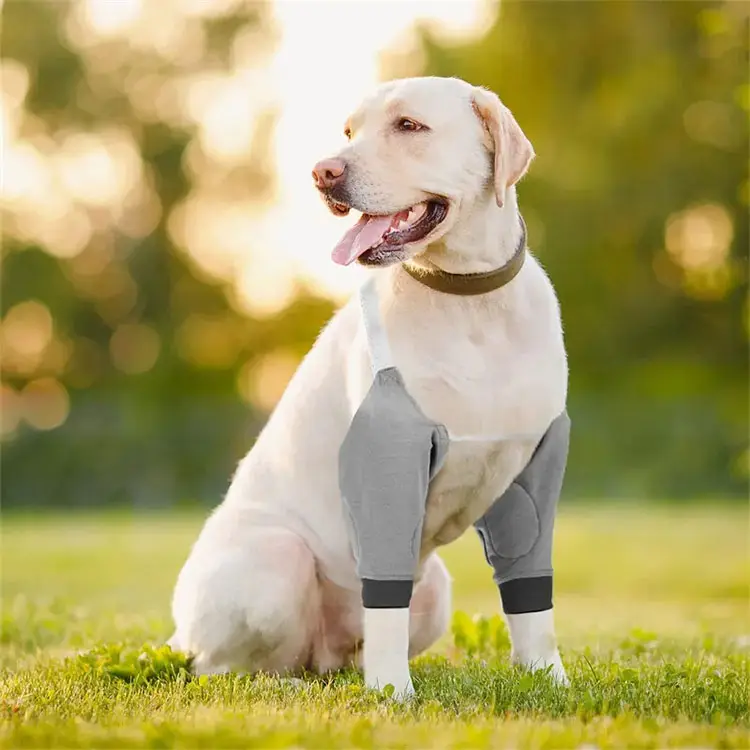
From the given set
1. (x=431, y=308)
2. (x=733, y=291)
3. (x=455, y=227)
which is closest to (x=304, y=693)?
(x=431, y=308)

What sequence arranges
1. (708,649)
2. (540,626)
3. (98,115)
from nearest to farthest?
(540,626) → (708,649) → (98,115)

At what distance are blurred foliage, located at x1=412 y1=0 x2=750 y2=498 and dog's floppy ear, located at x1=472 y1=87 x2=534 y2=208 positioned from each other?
69.2 feet

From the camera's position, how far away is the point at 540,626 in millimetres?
4574

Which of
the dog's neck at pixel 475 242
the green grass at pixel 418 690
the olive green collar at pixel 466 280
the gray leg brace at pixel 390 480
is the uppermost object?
the dog's neck at pixel 475 242

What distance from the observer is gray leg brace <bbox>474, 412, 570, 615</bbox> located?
4414 millimetres

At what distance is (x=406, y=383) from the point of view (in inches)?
163

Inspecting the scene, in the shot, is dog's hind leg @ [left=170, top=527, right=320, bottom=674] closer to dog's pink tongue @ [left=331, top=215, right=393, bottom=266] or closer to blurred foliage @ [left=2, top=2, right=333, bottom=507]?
dog's pink tongue @ [left=331, top=215, right=393, bottom=266]

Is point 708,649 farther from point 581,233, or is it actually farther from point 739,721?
point 581,233

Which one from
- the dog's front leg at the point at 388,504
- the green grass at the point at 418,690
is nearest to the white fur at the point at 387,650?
the dog's front leg at the point at 388,504

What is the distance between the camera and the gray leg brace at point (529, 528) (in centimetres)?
441

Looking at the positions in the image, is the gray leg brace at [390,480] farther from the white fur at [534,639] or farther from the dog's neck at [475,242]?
the white fur at [534,639]

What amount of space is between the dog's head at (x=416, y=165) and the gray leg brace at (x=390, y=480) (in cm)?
48

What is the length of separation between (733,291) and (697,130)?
11.8 ft

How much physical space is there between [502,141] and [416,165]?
304mm
